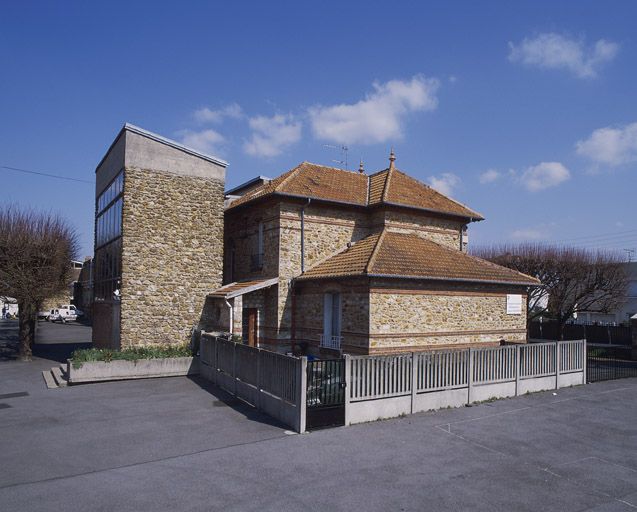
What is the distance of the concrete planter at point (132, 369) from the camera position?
14.9 m

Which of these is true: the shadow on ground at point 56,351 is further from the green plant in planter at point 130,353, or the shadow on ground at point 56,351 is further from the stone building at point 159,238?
the green plant in planter at point 130,353

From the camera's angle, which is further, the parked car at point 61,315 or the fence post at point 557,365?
the parked car at point 61,315

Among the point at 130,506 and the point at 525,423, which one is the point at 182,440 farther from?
the point at 525,423

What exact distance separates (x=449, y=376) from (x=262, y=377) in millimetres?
4564

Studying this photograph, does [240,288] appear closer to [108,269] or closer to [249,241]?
[249,241]

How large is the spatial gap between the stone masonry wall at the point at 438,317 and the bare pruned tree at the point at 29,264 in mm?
14207

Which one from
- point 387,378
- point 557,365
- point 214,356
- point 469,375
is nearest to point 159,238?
point 214,356

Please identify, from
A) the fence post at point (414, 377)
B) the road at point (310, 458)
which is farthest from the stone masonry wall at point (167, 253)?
the fence post at point (414, 377)

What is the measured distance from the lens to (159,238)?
17984 mm

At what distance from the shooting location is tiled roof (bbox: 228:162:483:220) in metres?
19.3

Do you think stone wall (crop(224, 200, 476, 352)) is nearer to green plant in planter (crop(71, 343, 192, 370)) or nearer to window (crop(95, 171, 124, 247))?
green plant in planter (crop(71, 343, 192, 370))

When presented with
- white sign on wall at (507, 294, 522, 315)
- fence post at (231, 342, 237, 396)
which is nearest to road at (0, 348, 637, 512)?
fence post at (231, 342, 237, 396)

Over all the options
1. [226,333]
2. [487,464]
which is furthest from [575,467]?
[226,333]

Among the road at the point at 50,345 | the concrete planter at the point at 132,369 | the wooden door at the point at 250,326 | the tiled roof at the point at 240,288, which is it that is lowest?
the road at the point at 50,345
